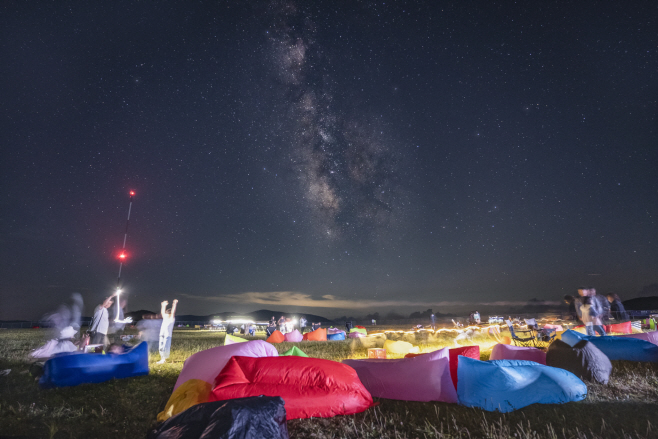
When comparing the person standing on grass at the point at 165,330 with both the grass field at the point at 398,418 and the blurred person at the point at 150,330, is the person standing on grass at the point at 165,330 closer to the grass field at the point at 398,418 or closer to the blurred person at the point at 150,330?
the grass field at the point at 398,418

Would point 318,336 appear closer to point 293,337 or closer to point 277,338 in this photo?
point 293,337

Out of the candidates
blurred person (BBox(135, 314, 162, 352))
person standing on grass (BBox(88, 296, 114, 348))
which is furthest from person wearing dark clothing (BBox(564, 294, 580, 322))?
blurred person (BBox(135, 314, 162, 352))

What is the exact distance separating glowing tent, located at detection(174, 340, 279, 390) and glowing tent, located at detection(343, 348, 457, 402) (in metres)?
A: 1.57

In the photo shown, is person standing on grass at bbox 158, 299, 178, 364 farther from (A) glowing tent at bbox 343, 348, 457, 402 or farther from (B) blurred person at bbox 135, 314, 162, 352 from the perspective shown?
(B) blurred person at bbox 135, 314, 162, 352

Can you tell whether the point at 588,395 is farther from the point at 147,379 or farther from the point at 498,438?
the point at 147,379

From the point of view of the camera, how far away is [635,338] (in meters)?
6.59

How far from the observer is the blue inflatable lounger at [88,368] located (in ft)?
18.2

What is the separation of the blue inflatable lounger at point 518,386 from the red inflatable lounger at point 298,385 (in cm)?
129

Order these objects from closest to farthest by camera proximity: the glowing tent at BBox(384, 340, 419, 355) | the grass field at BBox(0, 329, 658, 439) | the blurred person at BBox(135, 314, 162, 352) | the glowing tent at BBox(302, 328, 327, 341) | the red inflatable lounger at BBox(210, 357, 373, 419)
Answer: the grass field at BBox(0, 329, 658, 439)
the red inflatable lounger at BBox(210, 357, 373, 419)
the glowing tent at BBox(384, 340, 419, 355)
the blurred person at BBox(135, 314, 162, 352)
the glowing tent at BBox(302, 328, 327, 341)

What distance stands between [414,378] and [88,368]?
198 inches

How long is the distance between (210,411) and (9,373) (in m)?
6.26

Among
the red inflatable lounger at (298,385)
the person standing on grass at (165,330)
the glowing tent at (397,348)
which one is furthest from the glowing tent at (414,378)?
the person standing on grass at (165,330)

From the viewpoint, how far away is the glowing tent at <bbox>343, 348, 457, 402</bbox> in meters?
4.50

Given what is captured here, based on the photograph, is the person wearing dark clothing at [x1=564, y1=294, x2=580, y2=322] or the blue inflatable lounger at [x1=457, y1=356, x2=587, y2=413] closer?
the blue inflatable lounger at [x1=457, y1=356, x2=587, y2=413]
